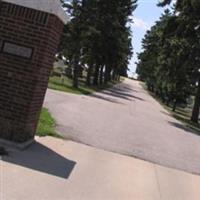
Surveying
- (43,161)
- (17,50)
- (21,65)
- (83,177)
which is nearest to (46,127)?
(21,65)

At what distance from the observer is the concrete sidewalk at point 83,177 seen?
6.94 m

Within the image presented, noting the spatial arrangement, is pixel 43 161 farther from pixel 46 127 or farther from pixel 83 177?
pixel 46 127

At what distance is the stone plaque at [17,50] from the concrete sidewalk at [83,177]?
174cm

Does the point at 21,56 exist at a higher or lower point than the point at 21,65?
higher

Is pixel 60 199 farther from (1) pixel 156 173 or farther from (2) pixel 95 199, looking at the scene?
(1) pixel 156 173

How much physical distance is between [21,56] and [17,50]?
13 centimetres

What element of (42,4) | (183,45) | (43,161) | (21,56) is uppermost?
(183,45)

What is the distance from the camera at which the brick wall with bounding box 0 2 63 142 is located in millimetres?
9289

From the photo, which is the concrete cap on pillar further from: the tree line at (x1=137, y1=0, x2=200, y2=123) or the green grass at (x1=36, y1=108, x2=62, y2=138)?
the tree line at (x1=137, y1=0, x2=200, y2=123)

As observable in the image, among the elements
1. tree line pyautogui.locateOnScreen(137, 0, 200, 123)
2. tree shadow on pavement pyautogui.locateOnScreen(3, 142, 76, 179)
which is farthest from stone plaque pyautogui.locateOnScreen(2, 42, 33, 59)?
tree line pyautogui.locateOnScreen(137, 0, 200, 123)

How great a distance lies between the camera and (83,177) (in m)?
8.09

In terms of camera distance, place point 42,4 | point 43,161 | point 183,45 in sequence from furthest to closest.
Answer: point 183,45 → point 42,4 → point 43,161

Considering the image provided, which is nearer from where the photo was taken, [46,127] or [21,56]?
[21,56]

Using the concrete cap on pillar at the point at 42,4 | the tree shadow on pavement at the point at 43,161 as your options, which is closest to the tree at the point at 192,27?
the concrete cap on pillar at the point at 42,4
